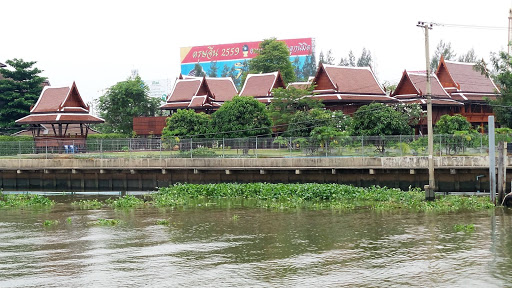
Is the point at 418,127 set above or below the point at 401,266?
above

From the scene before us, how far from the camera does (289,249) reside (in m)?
22.4

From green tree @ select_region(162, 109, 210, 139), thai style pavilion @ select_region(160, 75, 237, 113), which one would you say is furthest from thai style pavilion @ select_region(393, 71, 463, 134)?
green tree @ select_region(162, 109, 210, 139)

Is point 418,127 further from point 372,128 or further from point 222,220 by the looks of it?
point 222,220

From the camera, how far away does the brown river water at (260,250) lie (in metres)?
18.5

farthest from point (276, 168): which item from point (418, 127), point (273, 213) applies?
point (418, 127)

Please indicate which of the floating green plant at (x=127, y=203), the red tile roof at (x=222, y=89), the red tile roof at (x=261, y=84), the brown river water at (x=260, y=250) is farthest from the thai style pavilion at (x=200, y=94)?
the brown river water at (x=260, y=250)

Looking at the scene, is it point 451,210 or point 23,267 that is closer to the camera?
point 23,267

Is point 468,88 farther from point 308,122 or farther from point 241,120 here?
point 241,120

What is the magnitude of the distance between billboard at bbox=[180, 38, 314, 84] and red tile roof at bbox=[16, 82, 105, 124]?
10101cm

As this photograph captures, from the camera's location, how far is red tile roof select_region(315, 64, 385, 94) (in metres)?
65.6

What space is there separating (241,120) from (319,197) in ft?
62.7

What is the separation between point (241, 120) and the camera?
5291cm

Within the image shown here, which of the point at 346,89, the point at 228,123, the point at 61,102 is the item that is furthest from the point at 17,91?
the point at 346,89

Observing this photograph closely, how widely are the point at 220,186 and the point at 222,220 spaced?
878 cm
